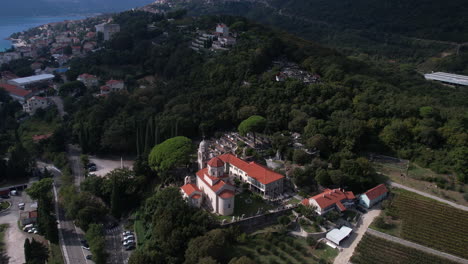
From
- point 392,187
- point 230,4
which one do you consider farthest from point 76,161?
point 230,4

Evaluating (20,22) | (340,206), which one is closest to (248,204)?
(340,206)

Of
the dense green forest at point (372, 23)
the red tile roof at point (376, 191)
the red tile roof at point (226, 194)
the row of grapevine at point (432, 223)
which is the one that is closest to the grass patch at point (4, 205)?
the red tile roof at point (226, 194)

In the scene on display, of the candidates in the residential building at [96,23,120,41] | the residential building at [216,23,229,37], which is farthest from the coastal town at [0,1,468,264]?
the residential building at [96,23,120,41]

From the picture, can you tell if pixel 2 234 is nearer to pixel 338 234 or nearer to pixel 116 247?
pixel 116 247

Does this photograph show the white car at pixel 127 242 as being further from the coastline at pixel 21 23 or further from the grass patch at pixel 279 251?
the coastline at pixel 21 23

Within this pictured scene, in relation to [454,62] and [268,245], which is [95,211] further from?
[454,62]
